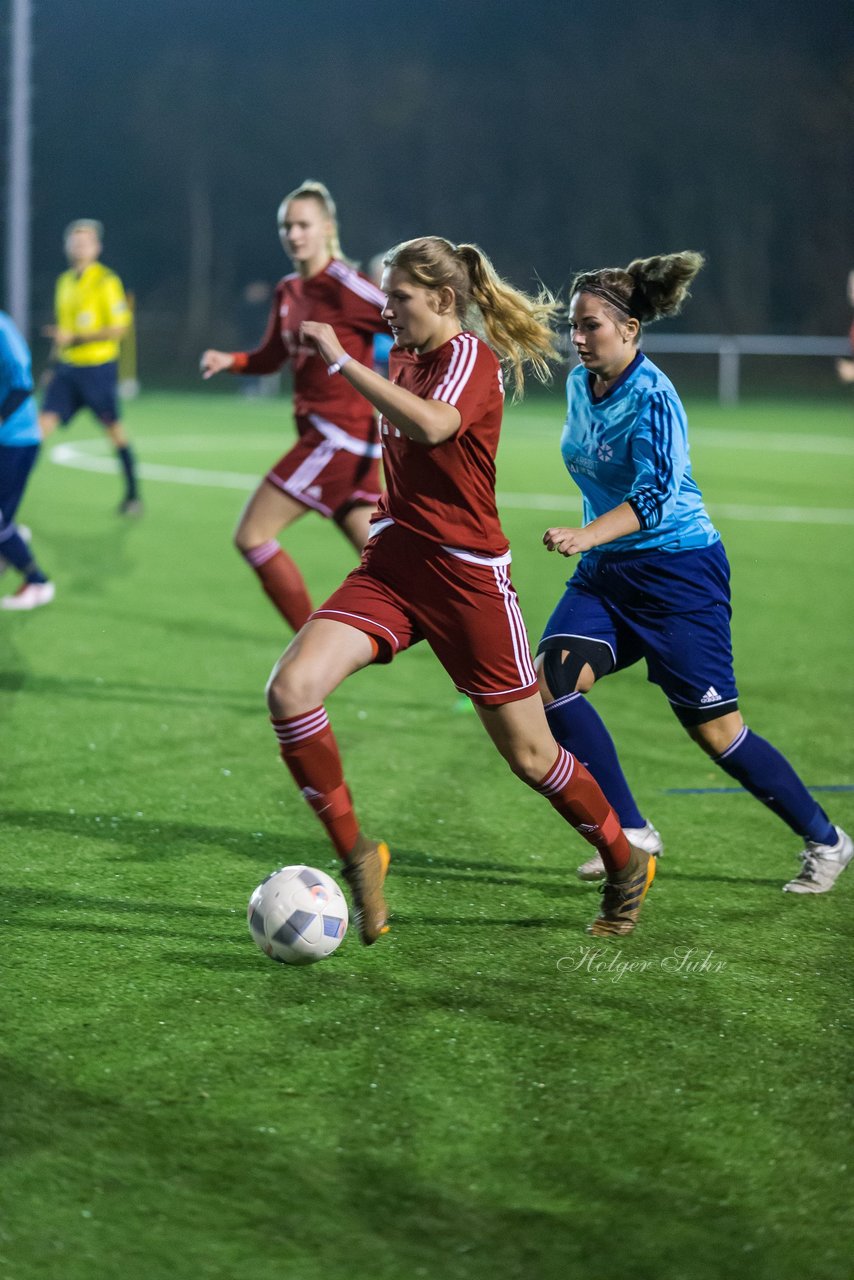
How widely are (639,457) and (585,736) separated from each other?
0.88m

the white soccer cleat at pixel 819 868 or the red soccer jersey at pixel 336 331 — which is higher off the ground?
the red soccer jersey at pixel 336 331

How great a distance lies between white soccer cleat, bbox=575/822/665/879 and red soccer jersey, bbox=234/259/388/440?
9.95ft

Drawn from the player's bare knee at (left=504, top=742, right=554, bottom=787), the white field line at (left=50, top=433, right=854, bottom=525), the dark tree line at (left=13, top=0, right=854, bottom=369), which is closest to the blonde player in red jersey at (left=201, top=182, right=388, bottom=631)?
the player's bare knee at (left=504, top=742, right=554, bottom=787)

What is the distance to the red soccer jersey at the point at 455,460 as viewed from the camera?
4.13m

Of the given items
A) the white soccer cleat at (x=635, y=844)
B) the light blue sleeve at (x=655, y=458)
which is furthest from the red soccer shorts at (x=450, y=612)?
the white soccer cleat at (x=635, y=844)

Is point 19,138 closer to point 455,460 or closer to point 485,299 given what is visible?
point 485,299

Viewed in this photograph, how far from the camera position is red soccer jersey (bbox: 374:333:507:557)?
413 centimetres

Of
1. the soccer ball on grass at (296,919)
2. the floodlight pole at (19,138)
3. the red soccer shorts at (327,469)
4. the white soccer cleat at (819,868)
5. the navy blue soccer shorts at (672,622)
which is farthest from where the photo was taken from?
the floodlight pole at (19,138)

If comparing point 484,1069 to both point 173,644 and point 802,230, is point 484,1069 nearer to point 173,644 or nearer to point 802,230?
point 173,644

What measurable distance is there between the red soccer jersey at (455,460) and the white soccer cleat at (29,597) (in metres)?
5.88

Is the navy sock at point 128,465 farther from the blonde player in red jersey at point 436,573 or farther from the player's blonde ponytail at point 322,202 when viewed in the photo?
the blonde player in red jersey at point 436,573

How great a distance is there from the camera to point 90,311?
554 inches

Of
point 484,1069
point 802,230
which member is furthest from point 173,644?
point 802,230

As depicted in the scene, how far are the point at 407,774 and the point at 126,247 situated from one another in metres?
49.1
